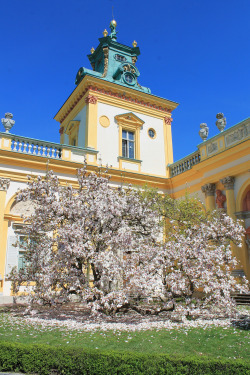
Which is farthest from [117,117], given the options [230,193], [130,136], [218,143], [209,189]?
[230,193]

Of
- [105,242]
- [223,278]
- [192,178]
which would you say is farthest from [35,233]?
[192,178]

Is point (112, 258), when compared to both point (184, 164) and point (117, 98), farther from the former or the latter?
point (117, 98)

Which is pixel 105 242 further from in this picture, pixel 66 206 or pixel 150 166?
pixel 150 166

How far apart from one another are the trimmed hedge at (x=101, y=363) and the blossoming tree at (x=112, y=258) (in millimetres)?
3255

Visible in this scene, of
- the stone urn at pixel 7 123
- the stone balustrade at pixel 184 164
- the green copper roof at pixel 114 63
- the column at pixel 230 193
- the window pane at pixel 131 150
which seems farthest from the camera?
the green copper roof at pixel 114 63

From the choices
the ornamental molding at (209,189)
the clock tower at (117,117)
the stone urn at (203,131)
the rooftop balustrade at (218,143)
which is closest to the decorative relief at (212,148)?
the rooftop balustrade at (218,143)

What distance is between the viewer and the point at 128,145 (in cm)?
2002

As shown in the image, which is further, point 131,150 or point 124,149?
point 131,150

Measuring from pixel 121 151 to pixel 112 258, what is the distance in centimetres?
1123

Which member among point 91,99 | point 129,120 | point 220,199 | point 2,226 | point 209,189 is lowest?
point 2,226

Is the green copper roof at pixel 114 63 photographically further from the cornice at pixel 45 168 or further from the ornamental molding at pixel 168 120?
the cornice at pixel 45 168

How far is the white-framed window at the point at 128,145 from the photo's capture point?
1984cm

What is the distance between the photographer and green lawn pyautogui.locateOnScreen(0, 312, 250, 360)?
6031 mm

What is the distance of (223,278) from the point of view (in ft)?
31.0
